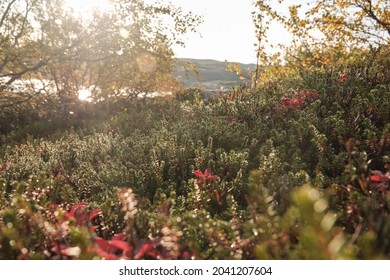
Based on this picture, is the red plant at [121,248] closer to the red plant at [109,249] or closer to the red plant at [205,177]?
the red plant at [109,249]

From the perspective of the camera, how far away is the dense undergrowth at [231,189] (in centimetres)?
200

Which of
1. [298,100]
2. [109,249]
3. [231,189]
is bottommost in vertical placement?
[231,189]

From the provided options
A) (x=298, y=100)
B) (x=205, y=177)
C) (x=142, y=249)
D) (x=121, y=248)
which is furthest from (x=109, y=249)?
(x=298, y=100)

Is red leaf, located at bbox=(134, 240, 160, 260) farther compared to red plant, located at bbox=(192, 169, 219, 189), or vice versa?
red plant, located at bbox=(192, 169, 219, 189)

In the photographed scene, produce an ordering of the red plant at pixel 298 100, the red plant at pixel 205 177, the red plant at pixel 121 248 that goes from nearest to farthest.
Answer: the red plant at pixel 121 248
the red plant at pixel 205 177
the red plant at pixel 298 100

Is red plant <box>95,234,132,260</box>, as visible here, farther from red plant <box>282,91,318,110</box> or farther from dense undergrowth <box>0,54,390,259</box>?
red plant <box>282,91,318,110</box>

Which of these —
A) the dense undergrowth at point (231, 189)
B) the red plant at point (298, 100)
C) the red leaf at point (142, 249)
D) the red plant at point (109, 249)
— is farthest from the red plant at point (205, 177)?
the red plant at point (298, 100)

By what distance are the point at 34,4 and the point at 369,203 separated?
38.9 feet

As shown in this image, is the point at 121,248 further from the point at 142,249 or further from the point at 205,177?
the point at 205,177

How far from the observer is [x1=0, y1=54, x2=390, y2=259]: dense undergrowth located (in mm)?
1997

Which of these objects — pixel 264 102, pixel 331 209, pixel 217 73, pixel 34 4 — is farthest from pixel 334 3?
pixel 217 73

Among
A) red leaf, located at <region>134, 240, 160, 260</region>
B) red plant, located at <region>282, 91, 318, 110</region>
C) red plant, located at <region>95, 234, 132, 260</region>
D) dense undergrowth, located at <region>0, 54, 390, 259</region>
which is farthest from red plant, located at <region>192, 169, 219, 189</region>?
red plant, located at <region>282, 91, 318, 110</region>

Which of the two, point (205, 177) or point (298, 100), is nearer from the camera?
point (205, 177)

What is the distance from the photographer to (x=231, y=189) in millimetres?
3471
